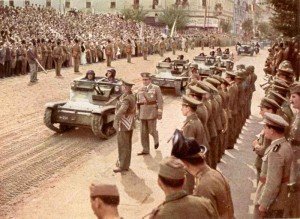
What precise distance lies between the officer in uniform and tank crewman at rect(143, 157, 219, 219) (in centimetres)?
567

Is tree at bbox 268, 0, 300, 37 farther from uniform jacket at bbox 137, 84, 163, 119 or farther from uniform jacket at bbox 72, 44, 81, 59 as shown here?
uniform jacket at bbox 72, 44, 81, 59

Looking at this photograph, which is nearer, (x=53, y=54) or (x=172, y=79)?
(x=172, y=79)

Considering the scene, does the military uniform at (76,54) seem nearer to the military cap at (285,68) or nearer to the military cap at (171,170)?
the military cap at (285,68)

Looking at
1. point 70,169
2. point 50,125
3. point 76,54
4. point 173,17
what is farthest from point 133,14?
point 70,169

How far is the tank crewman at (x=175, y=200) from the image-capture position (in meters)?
3.98

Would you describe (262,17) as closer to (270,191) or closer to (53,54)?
(53,54)

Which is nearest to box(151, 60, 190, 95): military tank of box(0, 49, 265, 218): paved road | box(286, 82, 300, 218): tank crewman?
box(0, 49, 265, 218): paved road

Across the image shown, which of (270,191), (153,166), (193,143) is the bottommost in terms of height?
(153,166)

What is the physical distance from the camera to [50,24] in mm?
44719

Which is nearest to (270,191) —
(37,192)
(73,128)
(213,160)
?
(213,160)

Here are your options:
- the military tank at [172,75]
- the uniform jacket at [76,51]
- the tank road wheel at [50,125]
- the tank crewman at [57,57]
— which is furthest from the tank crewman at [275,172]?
the uniform jacket at [76,51]

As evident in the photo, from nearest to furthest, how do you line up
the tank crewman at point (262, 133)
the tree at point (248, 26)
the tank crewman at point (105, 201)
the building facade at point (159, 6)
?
the tank crewman at point (105, 201) → the tank crewman at point (262, 133) → the building facade at point (159, 6) → the tree at point (248, 26)

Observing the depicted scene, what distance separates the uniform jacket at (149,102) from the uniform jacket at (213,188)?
6321 mm

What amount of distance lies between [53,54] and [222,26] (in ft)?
201
